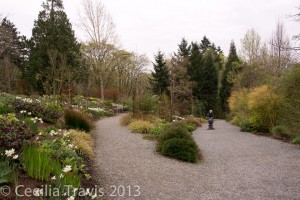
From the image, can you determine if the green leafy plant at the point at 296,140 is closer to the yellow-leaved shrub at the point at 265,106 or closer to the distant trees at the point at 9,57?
the yellow-leaved shrub at the point at 265,106

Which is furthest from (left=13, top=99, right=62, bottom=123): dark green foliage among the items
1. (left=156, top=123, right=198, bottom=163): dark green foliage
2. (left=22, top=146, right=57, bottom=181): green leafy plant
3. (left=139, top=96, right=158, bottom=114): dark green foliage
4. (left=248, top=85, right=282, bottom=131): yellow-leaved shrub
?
(left=248, top=85, right=282, bottom=131): yellow-leaved shrub

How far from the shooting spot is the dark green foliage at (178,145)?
298 inches

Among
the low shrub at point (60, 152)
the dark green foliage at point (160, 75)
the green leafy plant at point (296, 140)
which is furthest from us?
the dark green foliage at point (160, 75)

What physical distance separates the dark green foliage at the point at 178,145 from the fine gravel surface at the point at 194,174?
1.01 feet

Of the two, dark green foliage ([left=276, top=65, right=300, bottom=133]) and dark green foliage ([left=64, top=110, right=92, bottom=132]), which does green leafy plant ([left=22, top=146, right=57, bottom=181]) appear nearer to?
dark green foliage ([left=64, top=110, right=92, bottom=132])

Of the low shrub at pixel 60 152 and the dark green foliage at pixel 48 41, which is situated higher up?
the dark green foliage at pixel 48 41

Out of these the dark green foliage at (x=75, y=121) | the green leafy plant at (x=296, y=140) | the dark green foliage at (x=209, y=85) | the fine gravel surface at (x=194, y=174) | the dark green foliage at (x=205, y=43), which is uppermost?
the dark green foliage at (x=205, y=43)

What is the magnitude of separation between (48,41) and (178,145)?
16.1 m

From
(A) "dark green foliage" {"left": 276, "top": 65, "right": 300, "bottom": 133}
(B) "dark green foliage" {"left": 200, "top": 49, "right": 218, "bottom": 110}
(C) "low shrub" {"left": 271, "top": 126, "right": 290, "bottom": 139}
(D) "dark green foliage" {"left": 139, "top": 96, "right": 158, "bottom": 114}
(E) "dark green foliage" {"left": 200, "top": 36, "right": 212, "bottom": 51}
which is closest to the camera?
(A) "dark green foliage" {"left": 276, "top": 65, "right": 300, "bottom": 133}

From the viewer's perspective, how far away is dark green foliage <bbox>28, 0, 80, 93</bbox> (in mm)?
19797

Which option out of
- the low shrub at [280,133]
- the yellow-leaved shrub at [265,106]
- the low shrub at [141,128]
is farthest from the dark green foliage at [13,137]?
the yellow-leaved shrub at [265,106]

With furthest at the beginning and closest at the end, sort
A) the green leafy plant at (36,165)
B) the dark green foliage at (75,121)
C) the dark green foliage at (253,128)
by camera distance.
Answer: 1. the dark green foliage at (253,128)
2. the dark green foliage at (75,121)
3. the green leafy plant at (36,165)

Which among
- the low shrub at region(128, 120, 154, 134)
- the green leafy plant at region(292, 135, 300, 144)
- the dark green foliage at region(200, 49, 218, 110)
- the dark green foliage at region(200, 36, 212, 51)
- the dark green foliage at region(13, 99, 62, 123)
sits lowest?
the green leafy plant at region(292, 135, 300, 144)

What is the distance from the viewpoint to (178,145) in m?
7.73
